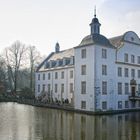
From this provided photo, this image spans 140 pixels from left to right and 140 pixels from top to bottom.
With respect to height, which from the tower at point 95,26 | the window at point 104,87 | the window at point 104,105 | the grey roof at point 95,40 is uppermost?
the tower at point 95,26

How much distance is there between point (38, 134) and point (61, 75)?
28.5 metres

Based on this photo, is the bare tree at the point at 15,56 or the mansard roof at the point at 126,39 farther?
the bare tree at the point at 15,56

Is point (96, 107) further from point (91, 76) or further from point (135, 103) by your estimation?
point (135, 103)

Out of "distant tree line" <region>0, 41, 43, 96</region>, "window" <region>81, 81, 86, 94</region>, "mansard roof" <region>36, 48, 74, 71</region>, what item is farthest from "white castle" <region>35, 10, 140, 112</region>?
"distant tree line" <region>0, 41, 43, 96</region>

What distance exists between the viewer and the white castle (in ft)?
109

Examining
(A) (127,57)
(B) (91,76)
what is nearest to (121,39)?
(A) (127,57)

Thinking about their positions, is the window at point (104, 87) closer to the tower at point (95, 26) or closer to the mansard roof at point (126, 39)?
the mansard roof at point (126, 39)

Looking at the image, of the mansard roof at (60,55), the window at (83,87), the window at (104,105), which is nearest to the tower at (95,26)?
the window at (83,87)

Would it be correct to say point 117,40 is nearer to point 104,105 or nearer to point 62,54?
point 104,105

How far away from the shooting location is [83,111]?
110 ft

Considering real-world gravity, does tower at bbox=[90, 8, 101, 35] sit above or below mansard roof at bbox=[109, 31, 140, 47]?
above

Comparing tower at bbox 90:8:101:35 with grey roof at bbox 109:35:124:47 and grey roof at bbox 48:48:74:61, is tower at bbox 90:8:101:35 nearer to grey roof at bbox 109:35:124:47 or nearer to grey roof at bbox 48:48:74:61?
grey roof at bbox 109:35:124:47

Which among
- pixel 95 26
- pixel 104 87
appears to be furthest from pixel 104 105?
pixel 95 26

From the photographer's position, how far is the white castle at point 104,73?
33.3 meters
